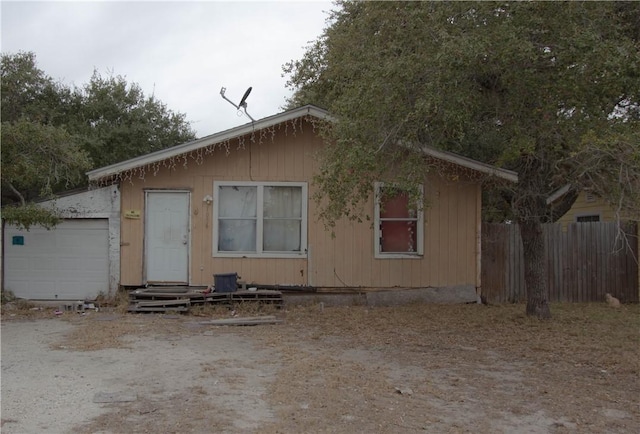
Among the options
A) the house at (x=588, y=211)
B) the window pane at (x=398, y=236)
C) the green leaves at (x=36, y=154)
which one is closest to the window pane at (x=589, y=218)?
the house at (x=588, y=211)

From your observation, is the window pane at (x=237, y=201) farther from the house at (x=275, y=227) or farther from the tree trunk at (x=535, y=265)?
the tree trunk at (x=535, y=265)

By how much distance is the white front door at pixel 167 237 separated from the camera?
12.2m

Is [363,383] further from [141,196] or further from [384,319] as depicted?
[141,196]

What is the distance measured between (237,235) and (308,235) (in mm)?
1493

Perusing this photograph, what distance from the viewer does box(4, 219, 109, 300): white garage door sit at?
12.0 m

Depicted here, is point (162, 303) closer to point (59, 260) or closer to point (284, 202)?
point (59, 260)

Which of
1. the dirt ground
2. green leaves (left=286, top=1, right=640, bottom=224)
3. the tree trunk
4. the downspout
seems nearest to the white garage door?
the dirt ground

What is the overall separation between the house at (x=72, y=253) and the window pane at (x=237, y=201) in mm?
2135

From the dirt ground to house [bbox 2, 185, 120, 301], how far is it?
1360 mm

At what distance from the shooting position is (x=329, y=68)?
9.77m

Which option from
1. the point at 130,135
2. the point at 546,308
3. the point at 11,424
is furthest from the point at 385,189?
the point at 130,135

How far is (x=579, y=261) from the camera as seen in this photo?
1334cm

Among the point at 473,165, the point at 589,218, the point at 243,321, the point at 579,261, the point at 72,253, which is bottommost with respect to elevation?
the point at 243,321

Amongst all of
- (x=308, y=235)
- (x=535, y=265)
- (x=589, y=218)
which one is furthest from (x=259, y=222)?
(x=589, y=218)
